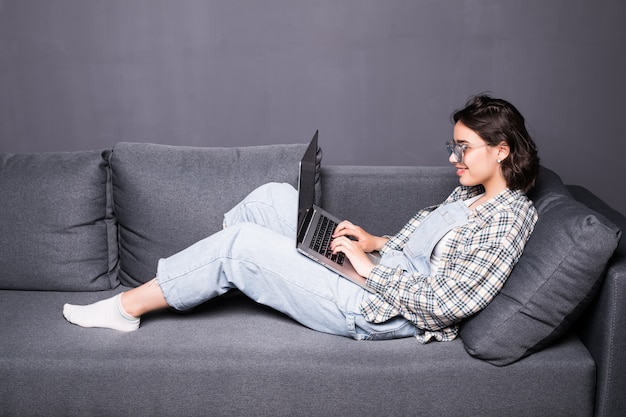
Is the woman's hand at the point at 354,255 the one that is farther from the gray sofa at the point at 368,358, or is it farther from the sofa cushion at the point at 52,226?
the sofa cushion at the point at 52,226

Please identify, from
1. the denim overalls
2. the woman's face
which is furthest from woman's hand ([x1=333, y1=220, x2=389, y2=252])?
the woman's face

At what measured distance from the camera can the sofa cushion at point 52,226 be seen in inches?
94.8

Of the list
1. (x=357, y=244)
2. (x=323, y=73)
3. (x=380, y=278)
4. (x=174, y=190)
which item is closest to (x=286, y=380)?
(x=380, y=278)

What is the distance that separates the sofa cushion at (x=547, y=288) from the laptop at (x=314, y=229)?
385mm

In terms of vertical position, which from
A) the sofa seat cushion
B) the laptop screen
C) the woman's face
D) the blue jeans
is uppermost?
the woman's face

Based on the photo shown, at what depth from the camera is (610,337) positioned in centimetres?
184

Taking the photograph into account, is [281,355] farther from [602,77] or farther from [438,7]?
[602,77]

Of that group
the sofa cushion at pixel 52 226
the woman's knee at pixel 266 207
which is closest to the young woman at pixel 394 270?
the woman's knee at pixel 266 207

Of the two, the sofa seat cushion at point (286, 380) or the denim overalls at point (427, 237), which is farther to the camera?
the denim overalls at point (427, 237)

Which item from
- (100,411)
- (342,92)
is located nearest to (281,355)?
(100,411)

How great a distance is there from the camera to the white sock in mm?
2103

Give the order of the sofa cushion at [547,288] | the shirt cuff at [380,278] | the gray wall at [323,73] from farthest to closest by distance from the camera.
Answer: the gray wall at [323,73] < the shirt cuff at [380,278] < the sofa cushion at [547,288]

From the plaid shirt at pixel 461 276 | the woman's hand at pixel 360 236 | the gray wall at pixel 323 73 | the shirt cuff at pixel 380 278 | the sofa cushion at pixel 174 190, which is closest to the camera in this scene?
the plaid shirt at pixel 461 276

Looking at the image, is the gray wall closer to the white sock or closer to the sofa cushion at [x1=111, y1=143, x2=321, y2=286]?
the sofa cushion at [x1=111, y1=143, x2=321, y2=286]
